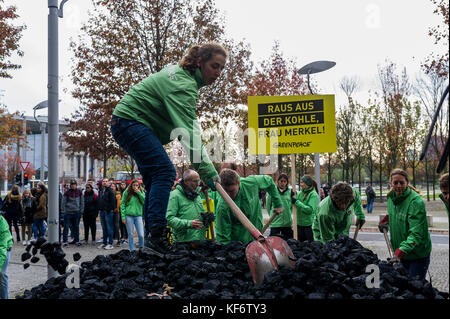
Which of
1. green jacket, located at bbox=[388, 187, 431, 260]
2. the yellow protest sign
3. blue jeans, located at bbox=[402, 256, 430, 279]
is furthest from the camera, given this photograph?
the yellow protest sign

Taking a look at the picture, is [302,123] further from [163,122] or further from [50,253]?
[50,253]

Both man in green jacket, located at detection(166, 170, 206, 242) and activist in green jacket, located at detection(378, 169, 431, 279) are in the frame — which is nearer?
activist in green jacket, located at detection(378, 169, 431, 279)

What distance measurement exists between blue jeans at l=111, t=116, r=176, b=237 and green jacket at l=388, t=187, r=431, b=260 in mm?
2647

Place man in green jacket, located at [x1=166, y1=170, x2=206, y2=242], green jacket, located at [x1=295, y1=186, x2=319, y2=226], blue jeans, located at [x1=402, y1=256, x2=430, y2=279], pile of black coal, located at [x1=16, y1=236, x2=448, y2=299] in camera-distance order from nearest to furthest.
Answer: pile of black coal, located at [x1=16, y1=236, x2=448, y2=299] < blue jeans, located at [x1=402, y1=256, x2=430, y2=279] < man in green jacket, located at [x1=166, y1=170, x2=206, y2=242] < green jacket, located at [x1=295, y1=186, x2=319, y2=226]

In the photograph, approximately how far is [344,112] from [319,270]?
3225 centimetres

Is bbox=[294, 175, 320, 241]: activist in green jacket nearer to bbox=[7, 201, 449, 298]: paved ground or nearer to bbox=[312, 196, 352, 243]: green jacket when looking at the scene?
bbox=[7, 201, 449, 298]: paved ground

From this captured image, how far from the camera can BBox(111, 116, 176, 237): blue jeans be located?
12.2ft

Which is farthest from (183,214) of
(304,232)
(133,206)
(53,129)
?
(133,206)

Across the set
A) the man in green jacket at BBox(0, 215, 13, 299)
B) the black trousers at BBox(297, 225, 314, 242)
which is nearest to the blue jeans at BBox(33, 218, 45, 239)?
the man in green jacket at BBox(0, 215, 13, 299)

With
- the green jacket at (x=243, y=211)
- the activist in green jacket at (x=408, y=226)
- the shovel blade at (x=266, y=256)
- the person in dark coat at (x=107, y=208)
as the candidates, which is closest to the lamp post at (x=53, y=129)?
the green jacket at (x=243, y=211)

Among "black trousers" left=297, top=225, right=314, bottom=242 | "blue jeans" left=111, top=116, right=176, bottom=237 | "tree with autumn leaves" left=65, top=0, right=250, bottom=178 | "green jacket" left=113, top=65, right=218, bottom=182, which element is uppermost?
"tree with autumn leaves" left=65, top=0, right=250, bottom=178

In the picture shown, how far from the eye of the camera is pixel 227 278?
134 inches

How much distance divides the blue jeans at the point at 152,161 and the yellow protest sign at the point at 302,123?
4.37 m
